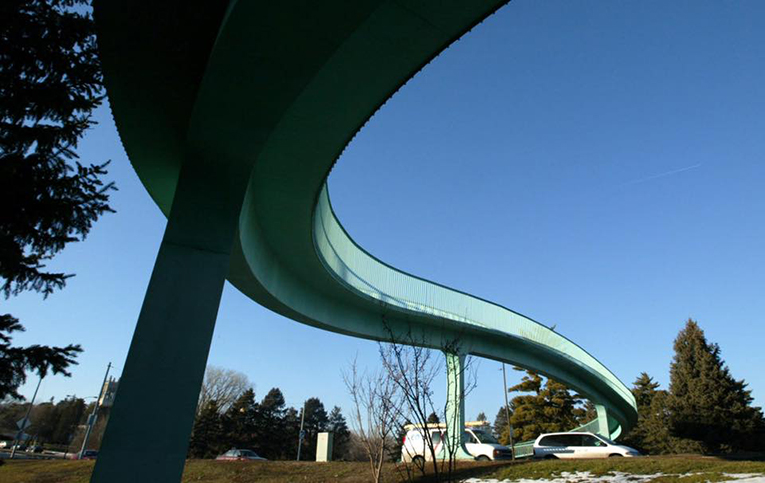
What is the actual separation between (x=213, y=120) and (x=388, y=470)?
1287cm

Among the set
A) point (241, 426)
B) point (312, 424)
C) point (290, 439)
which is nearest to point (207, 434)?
point (241, 426)

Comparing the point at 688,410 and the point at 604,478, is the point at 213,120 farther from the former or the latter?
the point at 688,410

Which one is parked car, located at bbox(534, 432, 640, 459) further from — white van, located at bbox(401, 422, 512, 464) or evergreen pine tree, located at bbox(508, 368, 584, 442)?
evergreen pine tree, located at bbox(508, 368, 584, 442)

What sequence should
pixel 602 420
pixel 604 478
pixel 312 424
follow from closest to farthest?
pixel 604 478
pixel 602 420
pixel 312 424

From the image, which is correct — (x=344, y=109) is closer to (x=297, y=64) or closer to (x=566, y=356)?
(x=297, y=64)

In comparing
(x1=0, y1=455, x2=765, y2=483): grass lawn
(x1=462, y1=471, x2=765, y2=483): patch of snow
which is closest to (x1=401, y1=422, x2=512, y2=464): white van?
(x1=0, y1=455, x2=765, y2=483): grass lawn

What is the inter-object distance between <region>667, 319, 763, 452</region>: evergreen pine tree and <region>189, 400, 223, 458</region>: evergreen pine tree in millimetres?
40950

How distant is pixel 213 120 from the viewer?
5.93 metres

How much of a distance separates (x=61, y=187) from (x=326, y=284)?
8822 mm

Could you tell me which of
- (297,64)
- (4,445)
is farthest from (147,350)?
(4,445)

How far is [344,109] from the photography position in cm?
652

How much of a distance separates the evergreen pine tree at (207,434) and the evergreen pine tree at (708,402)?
41.0 m

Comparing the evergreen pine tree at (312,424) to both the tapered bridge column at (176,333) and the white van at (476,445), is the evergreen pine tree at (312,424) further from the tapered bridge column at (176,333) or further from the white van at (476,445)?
the tapered bridge column at (176,333)

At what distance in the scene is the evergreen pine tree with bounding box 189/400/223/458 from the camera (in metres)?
42.2
